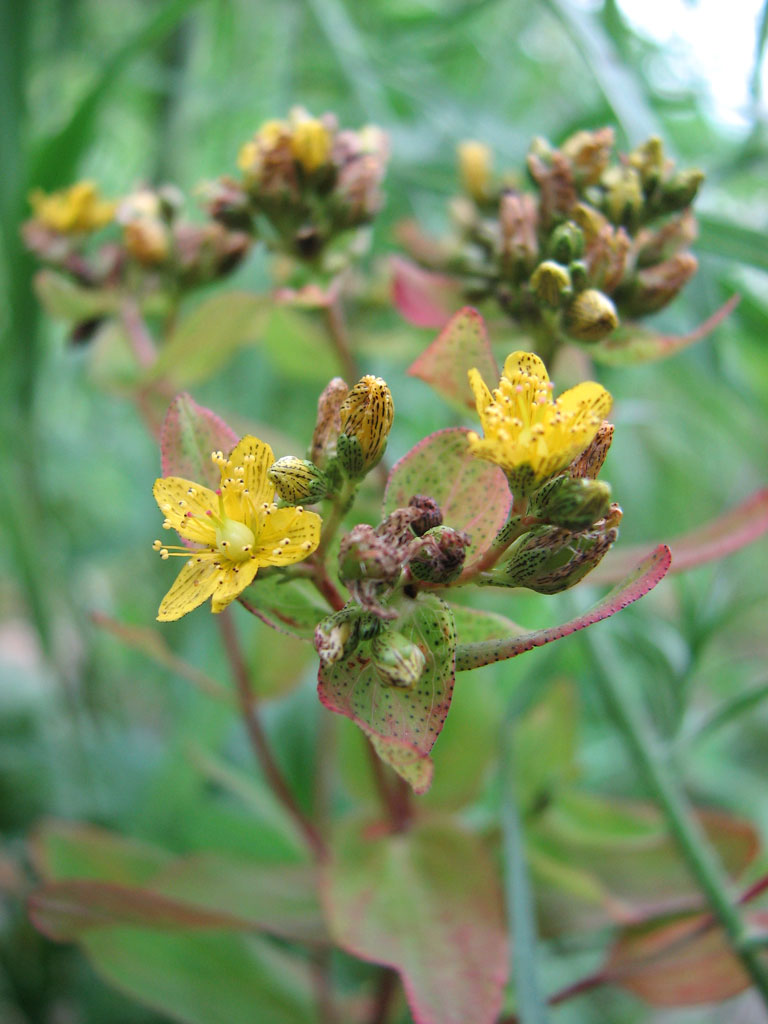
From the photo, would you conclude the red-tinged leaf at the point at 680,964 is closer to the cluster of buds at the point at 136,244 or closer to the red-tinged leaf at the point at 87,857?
the red-tinged leaf at the point at 87,857

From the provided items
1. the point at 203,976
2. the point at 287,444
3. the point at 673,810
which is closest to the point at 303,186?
the point at 287,444

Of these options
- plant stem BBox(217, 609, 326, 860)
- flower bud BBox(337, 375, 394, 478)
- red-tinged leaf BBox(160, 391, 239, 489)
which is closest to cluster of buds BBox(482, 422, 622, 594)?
flower bud BBox(337, 375, 394, 478)

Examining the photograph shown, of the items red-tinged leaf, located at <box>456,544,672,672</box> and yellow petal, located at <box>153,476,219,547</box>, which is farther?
yellow petal, located at <box>153,476,219,547</box>

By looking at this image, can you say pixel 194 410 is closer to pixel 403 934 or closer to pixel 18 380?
pixel 403 934

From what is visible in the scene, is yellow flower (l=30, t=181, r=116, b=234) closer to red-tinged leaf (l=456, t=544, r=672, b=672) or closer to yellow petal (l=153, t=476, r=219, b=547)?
yellow petal (l=153, t=476, r=219, b=547)

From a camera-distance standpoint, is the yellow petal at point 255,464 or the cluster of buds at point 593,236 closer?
the yellow petal at point 255,464

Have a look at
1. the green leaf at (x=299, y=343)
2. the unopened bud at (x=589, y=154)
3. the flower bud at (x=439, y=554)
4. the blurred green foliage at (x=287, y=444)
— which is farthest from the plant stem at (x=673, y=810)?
the green leaf at (x=299, y=343)

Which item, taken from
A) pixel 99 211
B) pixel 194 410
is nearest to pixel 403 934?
pixel 194 410
